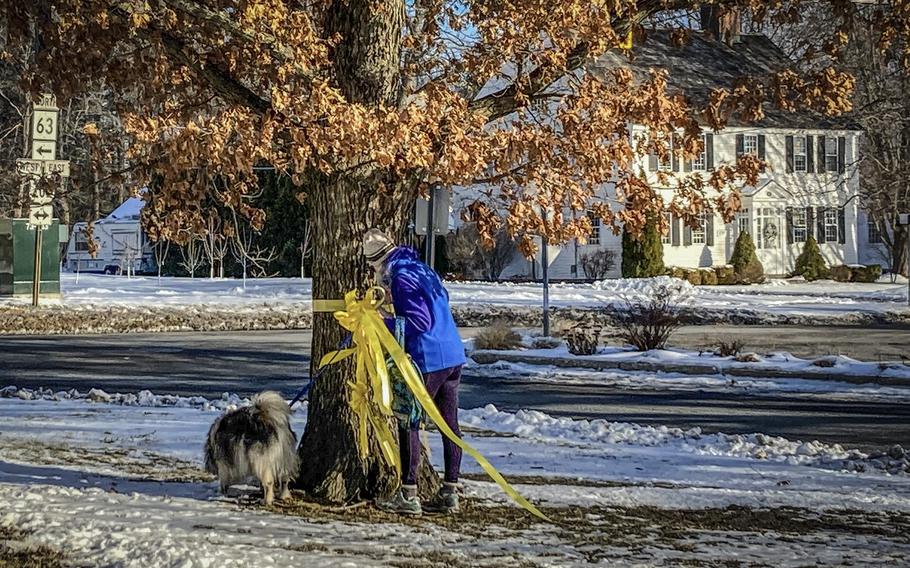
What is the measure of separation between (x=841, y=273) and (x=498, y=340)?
3169 centimetres

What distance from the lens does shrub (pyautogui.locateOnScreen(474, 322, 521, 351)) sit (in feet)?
71.3

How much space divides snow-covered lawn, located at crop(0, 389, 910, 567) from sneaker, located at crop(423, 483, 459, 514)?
13cm

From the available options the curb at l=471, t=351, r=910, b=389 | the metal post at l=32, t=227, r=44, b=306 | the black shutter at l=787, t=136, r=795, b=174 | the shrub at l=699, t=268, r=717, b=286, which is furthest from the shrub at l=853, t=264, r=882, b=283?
the metal post at l=32, t=227, r=44, b=306

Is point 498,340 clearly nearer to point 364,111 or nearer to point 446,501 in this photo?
point 446,501

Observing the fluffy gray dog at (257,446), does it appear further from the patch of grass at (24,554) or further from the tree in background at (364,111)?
the patch of grass at (24,554)

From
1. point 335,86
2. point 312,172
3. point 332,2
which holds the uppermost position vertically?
point 332,2

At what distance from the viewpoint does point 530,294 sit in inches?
1426

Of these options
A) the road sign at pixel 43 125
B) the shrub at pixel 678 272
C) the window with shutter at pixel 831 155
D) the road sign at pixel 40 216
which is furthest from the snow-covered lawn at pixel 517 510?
the window with shutter at pixel 831 155

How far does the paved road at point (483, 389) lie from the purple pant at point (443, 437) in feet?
18.8

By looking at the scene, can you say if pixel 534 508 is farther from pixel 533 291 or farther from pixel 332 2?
pixel 533 291

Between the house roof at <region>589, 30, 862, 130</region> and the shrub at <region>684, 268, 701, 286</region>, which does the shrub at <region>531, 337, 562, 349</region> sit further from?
the house roof at <region>589, 30, 862, 130</region>

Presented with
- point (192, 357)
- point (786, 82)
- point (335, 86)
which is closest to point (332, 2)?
point (335, 86)

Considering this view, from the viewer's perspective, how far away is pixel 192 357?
2066 centimetres

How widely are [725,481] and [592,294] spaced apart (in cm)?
2759
